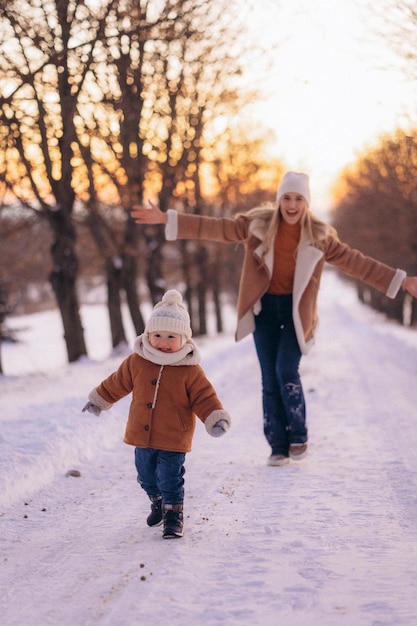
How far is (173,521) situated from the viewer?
4.28 m

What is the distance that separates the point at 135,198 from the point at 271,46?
14.1ft

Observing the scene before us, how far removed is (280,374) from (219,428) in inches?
73.6

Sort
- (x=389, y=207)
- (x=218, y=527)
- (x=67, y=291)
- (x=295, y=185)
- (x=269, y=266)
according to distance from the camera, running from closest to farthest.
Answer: (x=218, y=527)
(x=295, y=185)
(x=269, y=266)
(x=67, y=291)
(x=389, y=207)

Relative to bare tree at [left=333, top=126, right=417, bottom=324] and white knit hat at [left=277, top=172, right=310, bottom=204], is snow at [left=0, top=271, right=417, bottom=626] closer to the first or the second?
white knit hat at [left=277, top=172, right=310, bottom=204]

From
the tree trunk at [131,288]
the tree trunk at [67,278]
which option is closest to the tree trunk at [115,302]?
the tree trunk at [131,288]

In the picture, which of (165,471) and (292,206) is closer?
(165,471)

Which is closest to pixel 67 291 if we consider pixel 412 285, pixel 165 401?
pixel 412 285

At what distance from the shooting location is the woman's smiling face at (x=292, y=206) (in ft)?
19.9

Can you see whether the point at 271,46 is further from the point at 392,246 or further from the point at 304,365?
the point at 392,246

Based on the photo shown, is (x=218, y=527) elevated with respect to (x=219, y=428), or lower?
lower

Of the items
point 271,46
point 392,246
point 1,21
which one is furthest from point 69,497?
point 392,246

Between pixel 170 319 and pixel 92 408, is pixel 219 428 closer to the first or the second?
pixel 170 319

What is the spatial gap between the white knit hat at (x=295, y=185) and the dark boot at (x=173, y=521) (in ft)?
9.33

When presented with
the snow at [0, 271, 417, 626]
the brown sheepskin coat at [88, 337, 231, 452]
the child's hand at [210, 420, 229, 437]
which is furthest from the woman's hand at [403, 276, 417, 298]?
the child's hand at [210, 420, 229, 437]
